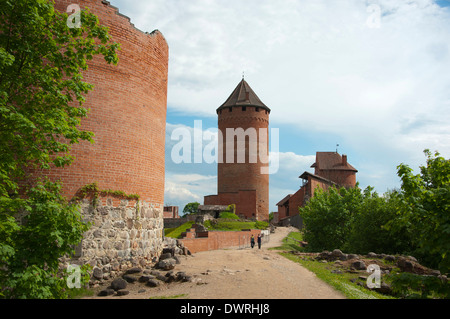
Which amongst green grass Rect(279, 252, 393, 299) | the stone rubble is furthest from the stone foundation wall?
green grass Rect(279, 252, 393, 299)

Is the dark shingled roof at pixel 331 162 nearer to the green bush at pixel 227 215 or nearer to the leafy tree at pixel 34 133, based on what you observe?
the green bush at pixel 227 215

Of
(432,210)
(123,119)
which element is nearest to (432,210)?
(432,210)

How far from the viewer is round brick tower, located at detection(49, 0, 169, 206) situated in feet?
40.3

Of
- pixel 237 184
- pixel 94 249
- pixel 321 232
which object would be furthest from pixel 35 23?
pixel 237 184

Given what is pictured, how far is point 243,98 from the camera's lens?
53.7 meters

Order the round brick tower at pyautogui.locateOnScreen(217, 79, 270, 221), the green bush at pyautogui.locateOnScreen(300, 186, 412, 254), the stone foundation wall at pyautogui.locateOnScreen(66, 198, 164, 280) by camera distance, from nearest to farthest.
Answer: the stone foundation wall at pyautogui.locateOnScreen(66, 198, 164, 280) < the green bush at pyautogui.locateOnScreen(300, 186, 412, 254) < the round brick tower at pyautogui.locateOnScreen(217, 79, 270, 221)

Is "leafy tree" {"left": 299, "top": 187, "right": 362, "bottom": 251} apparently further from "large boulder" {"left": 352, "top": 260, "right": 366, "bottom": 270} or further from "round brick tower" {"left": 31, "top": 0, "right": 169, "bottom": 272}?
"round brick tower" {"left": 31, "top": 0, "right": 169, "bottom": 272}

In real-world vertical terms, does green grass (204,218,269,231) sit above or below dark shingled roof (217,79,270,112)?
below

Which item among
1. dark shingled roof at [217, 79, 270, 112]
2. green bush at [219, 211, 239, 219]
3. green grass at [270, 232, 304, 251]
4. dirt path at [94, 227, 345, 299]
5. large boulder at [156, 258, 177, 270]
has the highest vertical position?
dark shingled roof at [217, 79, 270, 112]

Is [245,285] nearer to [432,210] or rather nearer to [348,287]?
[348,287]

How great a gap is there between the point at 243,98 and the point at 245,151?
8.26m

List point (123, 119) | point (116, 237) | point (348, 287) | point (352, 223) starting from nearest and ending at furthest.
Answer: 1. point (348, 287)
2. point (116, 237)
3. point (123, 119)
4. point (352, 223)

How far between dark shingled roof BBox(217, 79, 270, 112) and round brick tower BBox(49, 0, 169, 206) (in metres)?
37.8

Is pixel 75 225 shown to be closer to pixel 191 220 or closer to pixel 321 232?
pixel 321 232
